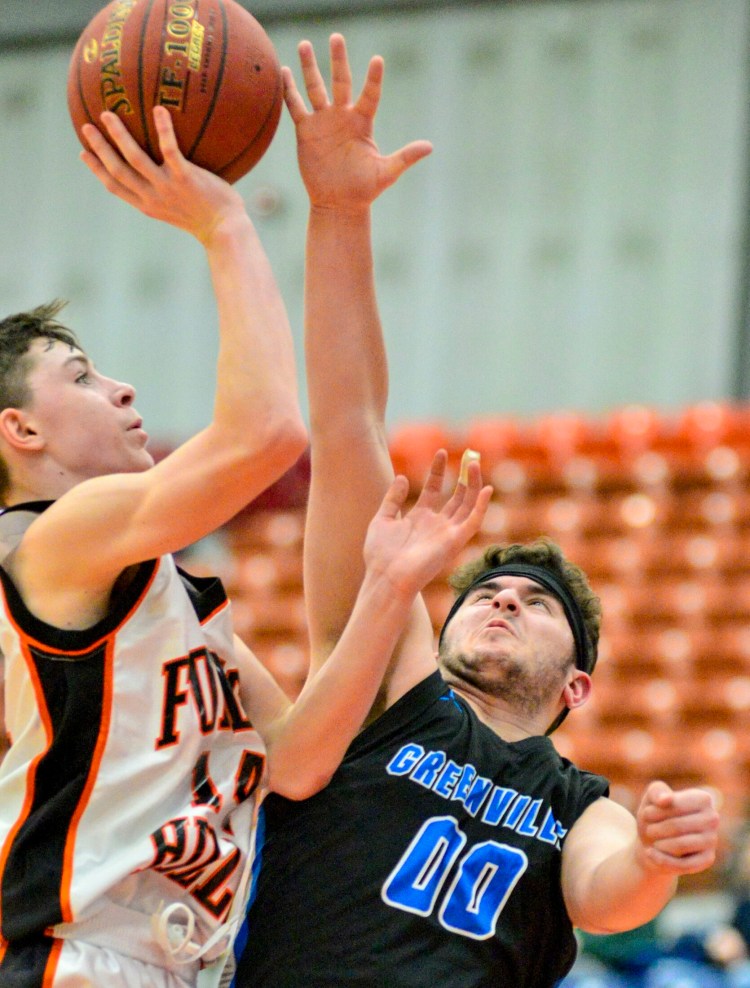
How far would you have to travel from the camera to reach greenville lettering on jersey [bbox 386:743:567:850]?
11.9 feet

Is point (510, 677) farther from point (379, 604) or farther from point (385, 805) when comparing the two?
point (379, 604)

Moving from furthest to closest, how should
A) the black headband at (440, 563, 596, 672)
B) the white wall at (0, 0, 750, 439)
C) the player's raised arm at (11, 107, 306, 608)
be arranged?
the white wall at (0, 0, 750, 439) < the black headband at (440, 563, 596, 672) < the player's raised arm at (11, 107, 306, 608)

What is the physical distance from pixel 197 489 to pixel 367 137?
1.08 metres

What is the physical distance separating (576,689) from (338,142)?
1551mm

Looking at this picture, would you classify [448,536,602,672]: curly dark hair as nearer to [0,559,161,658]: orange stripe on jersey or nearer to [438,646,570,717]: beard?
[438,646,570,717]: beard

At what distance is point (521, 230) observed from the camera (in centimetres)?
1469

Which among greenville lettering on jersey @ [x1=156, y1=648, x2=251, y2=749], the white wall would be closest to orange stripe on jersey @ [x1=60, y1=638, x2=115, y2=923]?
greenville lettering on jersey @ [x1=156, y1=648, x2=251, y2=749]

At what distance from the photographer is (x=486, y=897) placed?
3559 mm

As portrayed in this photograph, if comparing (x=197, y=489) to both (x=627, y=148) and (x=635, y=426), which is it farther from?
(x=627, y=148)

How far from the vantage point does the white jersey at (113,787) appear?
306 centimetres

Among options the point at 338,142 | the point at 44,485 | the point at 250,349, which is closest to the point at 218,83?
the point at 338,142

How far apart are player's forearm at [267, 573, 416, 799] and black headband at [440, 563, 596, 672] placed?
2.59 feet

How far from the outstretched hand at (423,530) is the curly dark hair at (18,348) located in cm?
79

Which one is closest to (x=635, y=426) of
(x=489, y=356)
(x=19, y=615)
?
(x=489, y=356)
